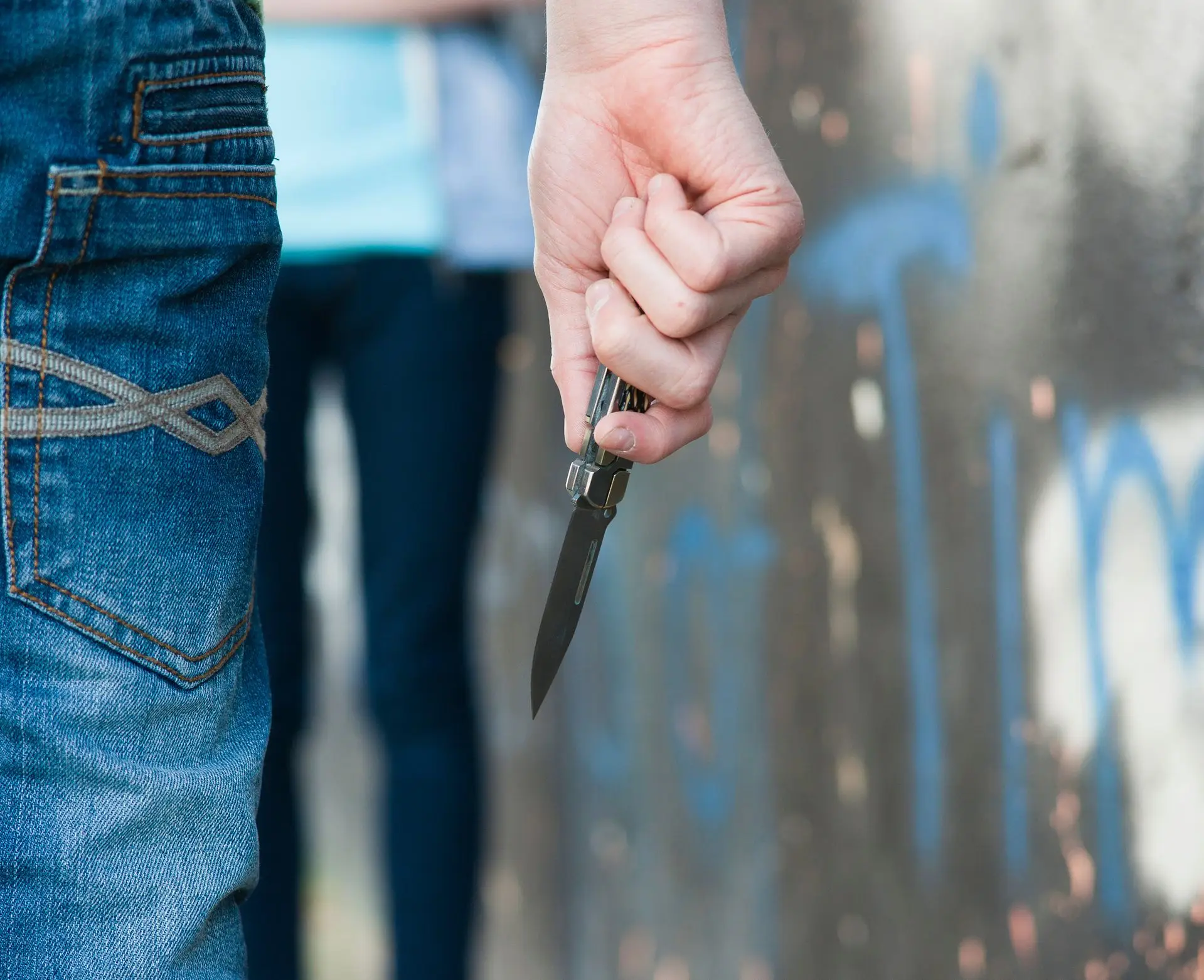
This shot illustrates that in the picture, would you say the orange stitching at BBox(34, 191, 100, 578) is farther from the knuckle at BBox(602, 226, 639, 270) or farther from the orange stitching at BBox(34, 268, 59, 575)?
the knuckle at BBox(602, 226, 639, 270)

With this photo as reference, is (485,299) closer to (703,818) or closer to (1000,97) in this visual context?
(1000,97)

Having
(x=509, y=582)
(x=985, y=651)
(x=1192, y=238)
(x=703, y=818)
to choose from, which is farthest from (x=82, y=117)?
(x=509, y=582)

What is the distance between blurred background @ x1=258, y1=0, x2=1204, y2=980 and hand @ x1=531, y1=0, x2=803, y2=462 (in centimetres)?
45

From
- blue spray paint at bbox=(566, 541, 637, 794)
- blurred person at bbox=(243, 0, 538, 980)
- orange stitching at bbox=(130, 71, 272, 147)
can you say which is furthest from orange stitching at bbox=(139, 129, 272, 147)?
blue spray paint at bbox=(566, 541, 637, 794)

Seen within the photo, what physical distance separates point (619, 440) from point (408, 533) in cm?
94

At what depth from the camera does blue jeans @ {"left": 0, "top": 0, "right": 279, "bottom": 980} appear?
722mm

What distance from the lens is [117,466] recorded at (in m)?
0.76

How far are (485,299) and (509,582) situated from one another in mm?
846

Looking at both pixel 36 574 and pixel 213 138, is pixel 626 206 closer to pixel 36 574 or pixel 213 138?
pixel 213 138

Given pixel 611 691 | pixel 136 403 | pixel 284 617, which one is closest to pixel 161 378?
pixel 136 403

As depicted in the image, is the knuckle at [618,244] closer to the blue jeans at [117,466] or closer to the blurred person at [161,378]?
the blurred person at [161,378]

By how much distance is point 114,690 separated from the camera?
29.7 inches

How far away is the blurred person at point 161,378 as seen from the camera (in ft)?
2.39

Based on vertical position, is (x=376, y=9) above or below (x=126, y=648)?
above
